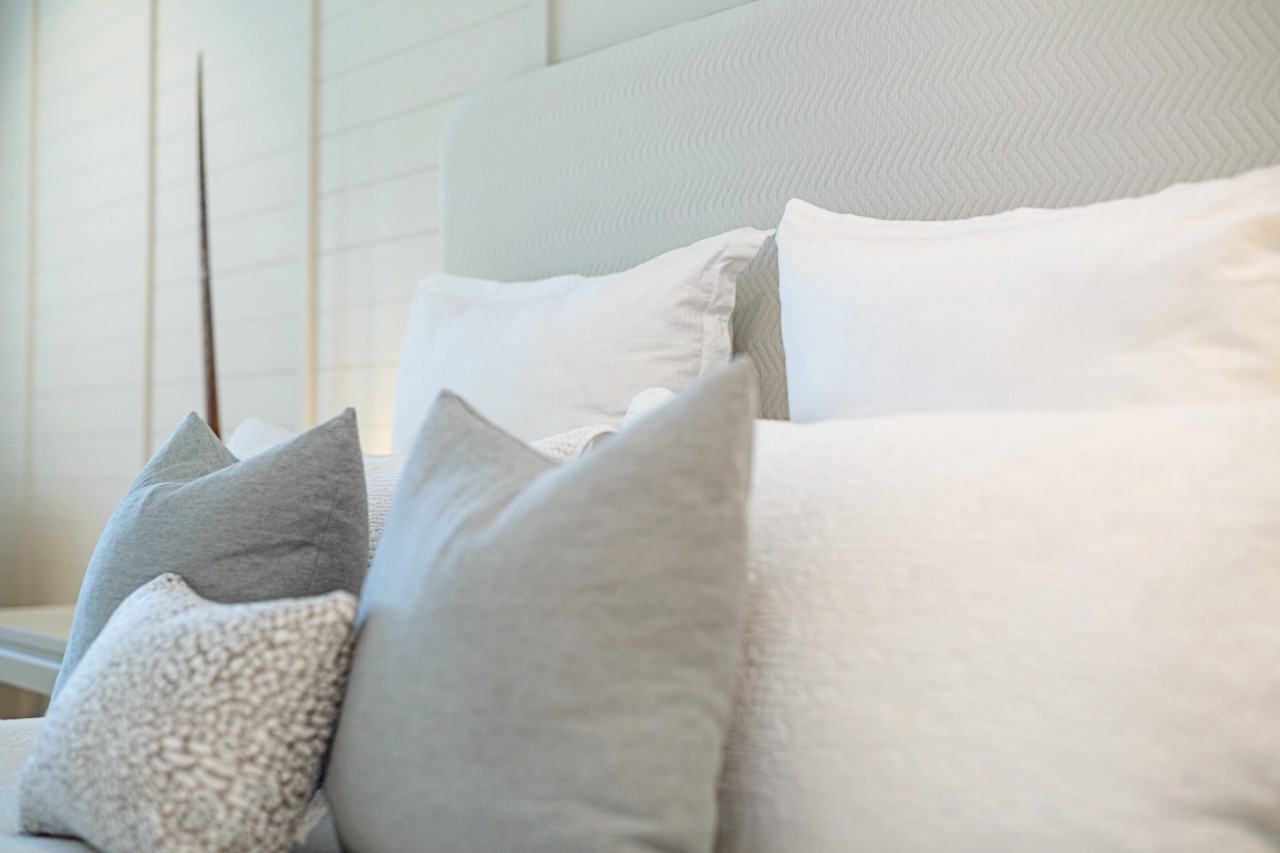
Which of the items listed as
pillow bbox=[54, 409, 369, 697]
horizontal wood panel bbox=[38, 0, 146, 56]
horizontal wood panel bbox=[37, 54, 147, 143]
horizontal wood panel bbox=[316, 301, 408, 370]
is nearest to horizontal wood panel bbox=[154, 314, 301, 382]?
horizontal wood panel bbox=[316, 301, 408, 370]

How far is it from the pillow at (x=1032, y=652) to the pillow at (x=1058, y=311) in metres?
0.23

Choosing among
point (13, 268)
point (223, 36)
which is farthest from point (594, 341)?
point (13, 268)

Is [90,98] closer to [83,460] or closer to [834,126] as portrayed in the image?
[83,460]

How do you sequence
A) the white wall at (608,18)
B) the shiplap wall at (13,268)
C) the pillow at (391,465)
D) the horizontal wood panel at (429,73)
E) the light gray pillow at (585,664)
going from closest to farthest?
1. the light gray pillow at (585,664)
2. the pillow at (391,465)
3. the white wall at (608,18)
4. the horizontal wood panel at (429,73)
5. the shiplap wall at (13,268)

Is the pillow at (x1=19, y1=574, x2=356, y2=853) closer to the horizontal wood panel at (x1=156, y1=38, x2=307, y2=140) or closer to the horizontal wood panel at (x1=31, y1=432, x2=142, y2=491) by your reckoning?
the horizontal wood panel at (x1=156, y1=38, x2=307, y2=140)

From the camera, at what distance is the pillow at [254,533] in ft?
3.21

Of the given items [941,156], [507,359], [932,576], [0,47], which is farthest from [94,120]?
[932,576]

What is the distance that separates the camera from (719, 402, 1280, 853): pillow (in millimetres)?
594

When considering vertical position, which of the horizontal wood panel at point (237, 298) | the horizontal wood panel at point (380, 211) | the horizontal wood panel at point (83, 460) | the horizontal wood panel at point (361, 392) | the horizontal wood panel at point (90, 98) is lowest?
the horizontal wood panel at point (83, 460)

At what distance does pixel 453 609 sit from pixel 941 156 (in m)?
0.94

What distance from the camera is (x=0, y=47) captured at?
3.67 m

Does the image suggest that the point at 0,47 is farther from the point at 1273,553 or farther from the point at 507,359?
the point at 1273,553

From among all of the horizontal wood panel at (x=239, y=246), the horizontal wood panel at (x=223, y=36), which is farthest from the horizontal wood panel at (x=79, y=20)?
the horizontal wood panel at (x=239, y=246)

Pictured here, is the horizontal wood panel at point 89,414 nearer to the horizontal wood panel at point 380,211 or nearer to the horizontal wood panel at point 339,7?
the horizontal wood panel at point 380,211
